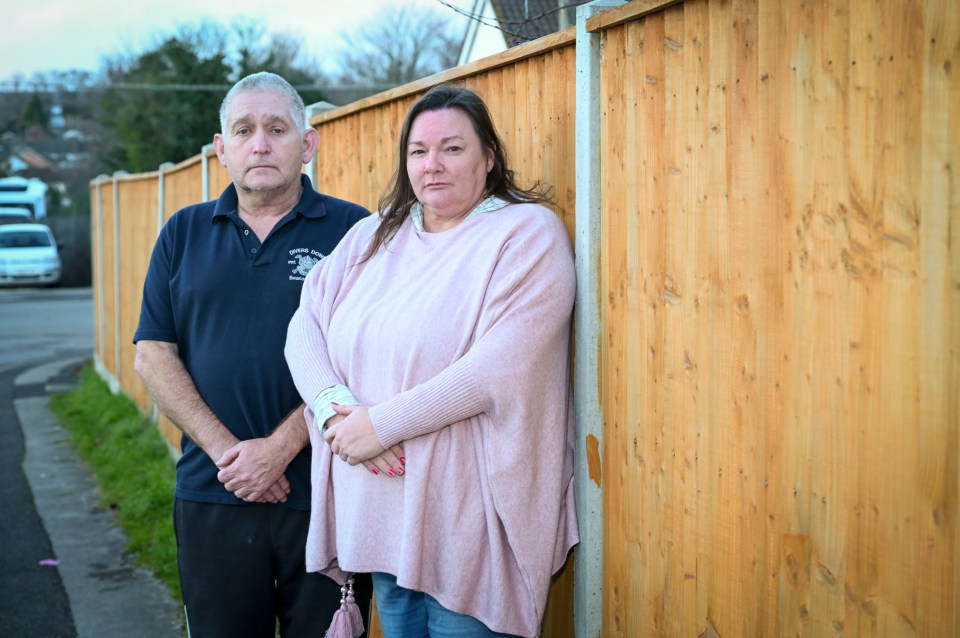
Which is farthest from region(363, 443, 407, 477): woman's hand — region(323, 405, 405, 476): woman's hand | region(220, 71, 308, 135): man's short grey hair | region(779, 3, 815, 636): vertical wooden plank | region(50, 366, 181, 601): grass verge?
region(50, 366, 181, 601): grass verge

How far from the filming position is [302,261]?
314cm

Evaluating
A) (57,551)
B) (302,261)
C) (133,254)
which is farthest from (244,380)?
(133,254)

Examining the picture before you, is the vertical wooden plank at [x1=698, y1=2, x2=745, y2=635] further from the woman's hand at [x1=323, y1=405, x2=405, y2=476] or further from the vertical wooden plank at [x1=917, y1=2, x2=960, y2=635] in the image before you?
the woman's hand at [x1=323, y1=405, x2=405, y2=476]

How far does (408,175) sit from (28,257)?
27693 millimetres

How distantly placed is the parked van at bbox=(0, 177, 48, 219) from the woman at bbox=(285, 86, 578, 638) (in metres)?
38.0

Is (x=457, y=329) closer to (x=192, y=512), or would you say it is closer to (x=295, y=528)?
(x=295, y=528)

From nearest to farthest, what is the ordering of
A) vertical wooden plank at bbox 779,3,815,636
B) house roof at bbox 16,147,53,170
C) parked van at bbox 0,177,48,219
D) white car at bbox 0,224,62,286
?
vertical wooden plank at bbox 779,3,815,636 < white car at bbox 0,224,62,286 < parked van at bbox 0,177,48,219 < house roof at bbox 16,147,53,170

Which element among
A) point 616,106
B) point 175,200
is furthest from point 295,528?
point 175,200

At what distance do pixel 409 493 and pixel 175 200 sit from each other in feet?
20.6

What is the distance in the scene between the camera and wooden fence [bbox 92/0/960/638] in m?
1.80

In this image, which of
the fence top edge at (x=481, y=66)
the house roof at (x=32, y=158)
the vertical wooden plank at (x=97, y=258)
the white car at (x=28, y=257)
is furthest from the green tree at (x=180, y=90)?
the house roof at (x=32, y=158)

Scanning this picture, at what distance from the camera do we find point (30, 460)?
8414 mm

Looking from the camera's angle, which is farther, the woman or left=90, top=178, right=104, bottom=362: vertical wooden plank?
left=90, top=178, right=104, bottom=362: vertical wooden plank

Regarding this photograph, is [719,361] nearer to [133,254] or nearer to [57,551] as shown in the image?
[57,551]
